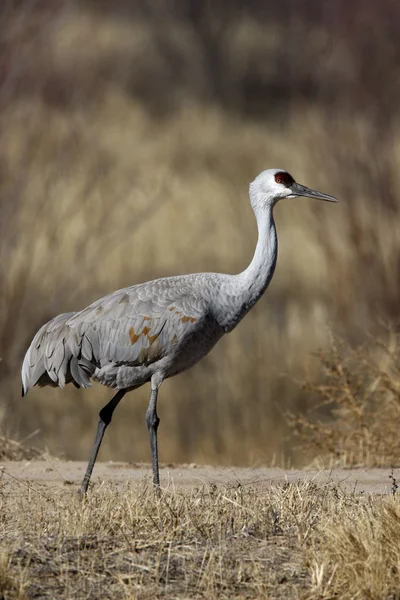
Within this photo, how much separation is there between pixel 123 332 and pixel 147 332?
0.13m

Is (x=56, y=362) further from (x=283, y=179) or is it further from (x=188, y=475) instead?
(x=283, y=179)

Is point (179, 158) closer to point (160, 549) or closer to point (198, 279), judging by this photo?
point (198, 279)

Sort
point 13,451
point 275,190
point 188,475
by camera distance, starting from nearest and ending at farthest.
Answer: point 275,190
point 188,475
point 13,451

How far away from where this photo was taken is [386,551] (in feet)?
14.4

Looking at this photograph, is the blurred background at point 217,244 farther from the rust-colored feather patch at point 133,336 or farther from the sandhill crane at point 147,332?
the rust-colored feather patch at point 133,336

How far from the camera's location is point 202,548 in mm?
4551

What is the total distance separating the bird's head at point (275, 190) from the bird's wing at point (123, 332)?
748 millimetres

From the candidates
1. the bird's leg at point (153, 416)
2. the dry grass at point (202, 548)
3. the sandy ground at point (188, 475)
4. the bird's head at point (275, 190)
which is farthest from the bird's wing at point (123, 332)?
the dry grass at point (202, 548)

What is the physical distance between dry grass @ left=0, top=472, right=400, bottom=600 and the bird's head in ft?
7.57

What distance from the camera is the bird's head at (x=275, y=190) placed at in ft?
23.7

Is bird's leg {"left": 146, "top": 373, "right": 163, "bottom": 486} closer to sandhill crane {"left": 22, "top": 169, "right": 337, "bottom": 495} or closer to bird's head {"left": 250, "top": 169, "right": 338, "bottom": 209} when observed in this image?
sandhill crane {"left": 22, "top": 169, "right": 337, "bottom": 495}

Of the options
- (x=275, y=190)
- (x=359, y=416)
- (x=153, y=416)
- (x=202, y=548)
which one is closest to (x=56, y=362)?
(x=153, y=416)

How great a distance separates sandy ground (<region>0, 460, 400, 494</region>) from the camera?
7.00 metres

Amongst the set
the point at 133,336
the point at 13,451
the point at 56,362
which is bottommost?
the point at 13,451
